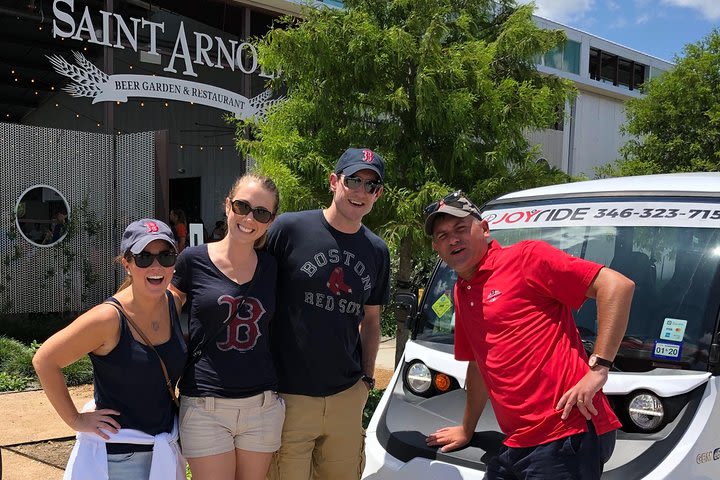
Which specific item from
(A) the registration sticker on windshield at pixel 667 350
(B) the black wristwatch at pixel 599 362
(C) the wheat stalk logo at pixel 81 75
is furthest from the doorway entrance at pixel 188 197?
(B) the black wristwatch at pixel 599 362

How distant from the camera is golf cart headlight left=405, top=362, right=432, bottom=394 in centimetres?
392

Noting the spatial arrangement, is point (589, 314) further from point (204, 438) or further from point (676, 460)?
point (204, 438)

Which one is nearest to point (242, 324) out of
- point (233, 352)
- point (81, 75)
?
point (233, 352)

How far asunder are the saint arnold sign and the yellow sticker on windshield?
24.1 feet

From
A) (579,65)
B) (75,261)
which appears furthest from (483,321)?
(579,65)

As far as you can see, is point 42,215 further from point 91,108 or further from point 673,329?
point 673,329

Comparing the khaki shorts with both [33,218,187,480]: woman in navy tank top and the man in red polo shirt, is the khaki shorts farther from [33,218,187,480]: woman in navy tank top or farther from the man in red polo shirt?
the man in red polo shirt

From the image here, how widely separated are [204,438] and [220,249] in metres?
0.79

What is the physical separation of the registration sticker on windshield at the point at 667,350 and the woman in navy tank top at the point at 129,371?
2.14 metres

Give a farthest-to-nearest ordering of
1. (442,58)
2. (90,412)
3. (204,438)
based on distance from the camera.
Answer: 1. (442,58)
2. (204,438)
3. (90,412)

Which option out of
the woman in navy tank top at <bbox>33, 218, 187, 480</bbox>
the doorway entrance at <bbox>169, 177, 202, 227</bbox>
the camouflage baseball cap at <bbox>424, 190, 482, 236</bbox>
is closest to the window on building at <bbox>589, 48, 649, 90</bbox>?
the doorway entrance at <bbox>169, 177, 202, 227</bbox>

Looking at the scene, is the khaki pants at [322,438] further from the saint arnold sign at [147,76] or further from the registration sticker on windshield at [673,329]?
the saint arnold sign at [147,76]

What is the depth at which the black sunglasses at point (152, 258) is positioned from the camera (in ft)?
8.90

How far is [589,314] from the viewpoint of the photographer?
3.62 meters
